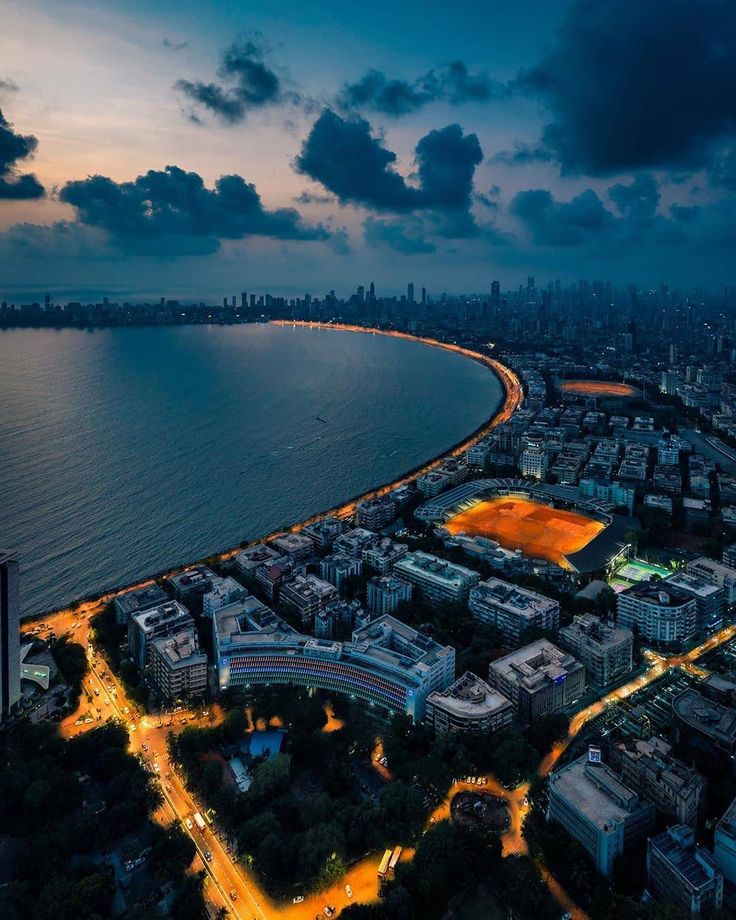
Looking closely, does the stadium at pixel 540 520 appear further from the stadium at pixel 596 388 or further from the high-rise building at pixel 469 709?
the stadium at pixel 596 388

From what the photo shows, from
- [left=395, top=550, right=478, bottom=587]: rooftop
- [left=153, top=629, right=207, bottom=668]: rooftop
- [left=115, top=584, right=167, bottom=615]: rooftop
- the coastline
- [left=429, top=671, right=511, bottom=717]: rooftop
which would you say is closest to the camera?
[left=429, top=671, right=511, bottom=717]: rooftop

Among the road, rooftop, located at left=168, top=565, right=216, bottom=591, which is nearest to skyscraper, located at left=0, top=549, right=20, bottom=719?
rooftop, located at left=168, top=565, right=216, bottom=591

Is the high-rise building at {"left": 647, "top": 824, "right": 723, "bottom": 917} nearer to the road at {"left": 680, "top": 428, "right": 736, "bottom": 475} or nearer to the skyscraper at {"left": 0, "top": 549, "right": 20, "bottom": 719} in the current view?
the skyscraper at {"left": 0, "top": 549, "right": 20, "bottom": 719}

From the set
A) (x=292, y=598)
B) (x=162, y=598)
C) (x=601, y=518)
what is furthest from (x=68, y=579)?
(x=601, y=518)

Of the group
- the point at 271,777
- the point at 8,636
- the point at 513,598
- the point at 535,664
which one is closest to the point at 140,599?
the point at 8,636

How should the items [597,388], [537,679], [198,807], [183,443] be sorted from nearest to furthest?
[198,807] < [537,679] < [183,443] < [597,388]

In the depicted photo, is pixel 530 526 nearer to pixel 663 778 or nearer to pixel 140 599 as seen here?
pixel 663 778

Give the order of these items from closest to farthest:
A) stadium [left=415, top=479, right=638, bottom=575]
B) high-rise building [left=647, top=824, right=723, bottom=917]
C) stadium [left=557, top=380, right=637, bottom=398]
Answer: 1. high-rise building [left=647, top=824, right=723, bottom=917]
2. stadium [left=415, top=479, right=638, bottom=575]
3. stadium [left=557, top=380, right=637, bottom=398]
